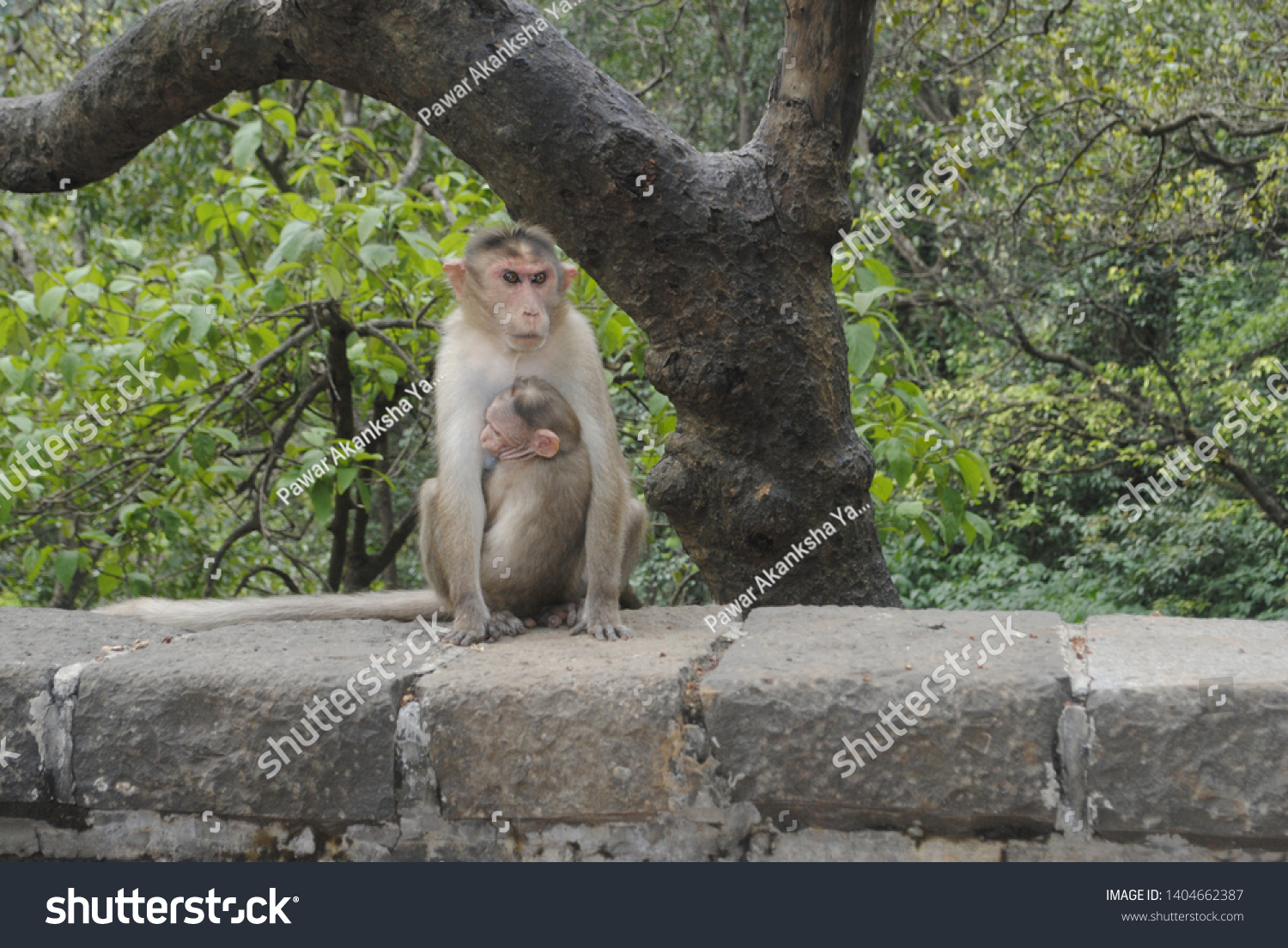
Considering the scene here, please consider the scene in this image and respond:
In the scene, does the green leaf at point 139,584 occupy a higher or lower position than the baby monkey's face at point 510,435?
lower

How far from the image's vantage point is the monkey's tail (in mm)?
3113

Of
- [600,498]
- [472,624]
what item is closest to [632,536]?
[600,498]

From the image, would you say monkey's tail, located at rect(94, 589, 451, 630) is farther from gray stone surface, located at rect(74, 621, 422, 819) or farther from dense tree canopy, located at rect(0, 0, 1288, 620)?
dense tree canopy, located at rect(0, 0, 1288, 620)

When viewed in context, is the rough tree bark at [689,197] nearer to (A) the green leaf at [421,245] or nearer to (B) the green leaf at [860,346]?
(B) the green leaf at [860,346]

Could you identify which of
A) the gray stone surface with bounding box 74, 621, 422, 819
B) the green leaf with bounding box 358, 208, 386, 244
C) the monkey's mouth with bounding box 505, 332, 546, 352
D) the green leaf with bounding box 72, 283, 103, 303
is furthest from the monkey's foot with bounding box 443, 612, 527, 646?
the green leaf with bounding box 72, 283, 103, 303

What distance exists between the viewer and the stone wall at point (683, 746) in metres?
1.93

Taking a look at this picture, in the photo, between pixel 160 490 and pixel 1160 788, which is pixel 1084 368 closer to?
pixel 160 490

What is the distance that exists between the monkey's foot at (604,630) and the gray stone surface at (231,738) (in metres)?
0.54

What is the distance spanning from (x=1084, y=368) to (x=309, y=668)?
8048 mm

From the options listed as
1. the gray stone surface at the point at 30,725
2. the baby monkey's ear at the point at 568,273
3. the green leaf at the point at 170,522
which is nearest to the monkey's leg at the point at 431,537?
the baby monkey's ear at the point at 568,273

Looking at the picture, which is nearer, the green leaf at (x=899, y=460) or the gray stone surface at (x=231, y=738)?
the gray stone surface at (x=231, y=738)

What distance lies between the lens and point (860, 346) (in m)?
3.53

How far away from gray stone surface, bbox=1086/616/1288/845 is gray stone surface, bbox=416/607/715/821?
76cm

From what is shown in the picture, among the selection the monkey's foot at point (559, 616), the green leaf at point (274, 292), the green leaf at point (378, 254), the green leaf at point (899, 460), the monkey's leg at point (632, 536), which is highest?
the green leaf at point (378, 254)
